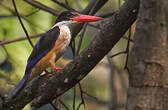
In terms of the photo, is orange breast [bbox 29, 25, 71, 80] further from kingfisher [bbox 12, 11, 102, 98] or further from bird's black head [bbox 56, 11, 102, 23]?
bird's black head [bbox 56, 11, 102, 23]

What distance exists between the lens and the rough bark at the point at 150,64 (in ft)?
5.64

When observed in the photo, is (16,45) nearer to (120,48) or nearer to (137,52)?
(120,48)

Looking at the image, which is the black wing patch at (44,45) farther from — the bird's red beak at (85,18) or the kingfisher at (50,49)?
the bird's red beak at (85,18)

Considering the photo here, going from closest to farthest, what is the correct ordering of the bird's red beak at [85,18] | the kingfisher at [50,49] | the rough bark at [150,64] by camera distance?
the rough bark at [150,64] → the bird's red beak at [85,18] → the kingfisher at [50,49]

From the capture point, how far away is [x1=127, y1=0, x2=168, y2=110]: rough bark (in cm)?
172

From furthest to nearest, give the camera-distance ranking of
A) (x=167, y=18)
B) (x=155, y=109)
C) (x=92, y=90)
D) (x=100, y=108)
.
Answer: (x=100, y=108) → (x=92, y=90) → (x=155, y=109) → (x=167, y=18)

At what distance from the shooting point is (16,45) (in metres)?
4.64

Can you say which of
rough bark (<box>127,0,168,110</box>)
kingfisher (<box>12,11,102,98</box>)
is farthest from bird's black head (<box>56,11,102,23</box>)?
rough bark (<box>127,0,168,110</box>)

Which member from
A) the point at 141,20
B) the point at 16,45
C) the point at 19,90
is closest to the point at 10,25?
the point at 16,45

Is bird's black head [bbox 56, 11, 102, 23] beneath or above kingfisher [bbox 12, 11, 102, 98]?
above

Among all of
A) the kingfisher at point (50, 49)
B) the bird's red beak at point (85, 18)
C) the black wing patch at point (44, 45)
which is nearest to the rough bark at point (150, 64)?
the bird's red beak at point (85, 18)

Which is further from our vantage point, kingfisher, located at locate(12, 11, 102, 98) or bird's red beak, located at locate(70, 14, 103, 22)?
kingfisher, located at locate(12, 11, 102, 98)

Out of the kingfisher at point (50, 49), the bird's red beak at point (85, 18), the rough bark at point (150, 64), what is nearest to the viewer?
the rough bark at point (150, 64)

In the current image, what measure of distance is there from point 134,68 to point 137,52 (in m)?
0.08
